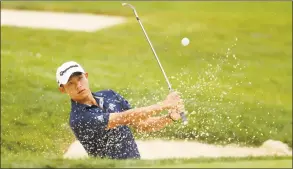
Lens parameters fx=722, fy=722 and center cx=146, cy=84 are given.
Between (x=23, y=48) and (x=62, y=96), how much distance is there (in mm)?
4161

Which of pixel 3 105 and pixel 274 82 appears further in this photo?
pixel 274 82

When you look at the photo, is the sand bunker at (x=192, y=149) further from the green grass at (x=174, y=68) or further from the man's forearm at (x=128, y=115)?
the man's forearm at (x=128, y=115)

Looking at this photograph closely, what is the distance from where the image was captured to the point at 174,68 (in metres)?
11.4

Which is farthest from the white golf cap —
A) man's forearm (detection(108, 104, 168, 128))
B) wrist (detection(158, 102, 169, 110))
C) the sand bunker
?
the sand bunker

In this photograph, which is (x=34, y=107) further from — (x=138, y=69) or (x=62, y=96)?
(x=138, y=69)

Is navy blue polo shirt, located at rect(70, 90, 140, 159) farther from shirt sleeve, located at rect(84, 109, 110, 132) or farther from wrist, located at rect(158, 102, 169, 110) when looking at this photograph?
wrist, located at rect(158, 102, 169, 110)

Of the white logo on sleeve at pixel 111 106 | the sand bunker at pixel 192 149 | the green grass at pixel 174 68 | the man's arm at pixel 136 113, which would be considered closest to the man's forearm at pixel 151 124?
the white logo on sleeve at pixel 111 106

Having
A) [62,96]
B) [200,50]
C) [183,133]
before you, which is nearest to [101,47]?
[200,50]

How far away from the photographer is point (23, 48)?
41.9 feet

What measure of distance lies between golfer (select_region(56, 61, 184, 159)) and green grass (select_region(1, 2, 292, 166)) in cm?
64

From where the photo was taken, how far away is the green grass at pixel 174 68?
802cm

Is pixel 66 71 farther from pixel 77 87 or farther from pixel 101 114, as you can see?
pixel 101 114

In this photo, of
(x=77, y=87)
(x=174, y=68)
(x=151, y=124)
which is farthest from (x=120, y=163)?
(x=174, y=68)

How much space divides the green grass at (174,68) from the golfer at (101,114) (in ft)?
2.09
